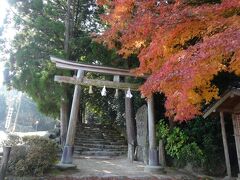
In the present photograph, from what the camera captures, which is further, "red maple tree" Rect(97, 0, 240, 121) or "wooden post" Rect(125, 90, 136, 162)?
"wooden post" Rect(125, 90, 136, 162)

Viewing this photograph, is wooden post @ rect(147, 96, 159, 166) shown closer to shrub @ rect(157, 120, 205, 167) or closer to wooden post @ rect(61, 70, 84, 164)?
shrub @ rect(157, 120, 205, 167)

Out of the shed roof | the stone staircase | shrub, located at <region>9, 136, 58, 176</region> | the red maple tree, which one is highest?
the red maple tree

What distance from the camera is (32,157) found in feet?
27.6

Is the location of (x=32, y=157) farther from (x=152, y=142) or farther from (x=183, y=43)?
(x=183, y=43)

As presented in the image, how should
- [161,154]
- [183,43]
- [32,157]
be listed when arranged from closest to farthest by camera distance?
[183,43], [32,157], [161,154]

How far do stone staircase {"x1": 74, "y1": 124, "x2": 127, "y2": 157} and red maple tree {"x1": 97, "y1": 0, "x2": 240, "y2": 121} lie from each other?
693 cm

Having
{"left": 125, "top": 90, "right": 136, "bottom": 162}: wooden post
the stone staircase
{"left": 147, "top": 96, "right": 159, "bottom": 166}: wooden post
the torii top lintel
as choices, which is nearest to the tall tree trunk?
the stone staircase

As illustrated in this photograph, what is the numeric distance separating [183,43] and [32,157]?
5648 mm

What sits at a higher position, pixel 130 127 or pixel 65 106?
pixel 65 106

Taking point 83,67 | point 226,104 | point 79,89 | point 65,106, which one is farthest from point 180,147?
point 65,106

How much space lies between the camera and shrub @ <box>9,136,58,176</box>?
834cm

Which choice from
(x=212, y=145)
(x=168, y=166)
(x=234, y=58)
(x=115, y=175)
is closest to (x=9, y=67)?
(x=115, y=175)

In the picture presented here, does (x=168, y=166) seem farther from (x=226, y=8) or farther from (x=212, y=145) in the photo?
(x=226, y=8)

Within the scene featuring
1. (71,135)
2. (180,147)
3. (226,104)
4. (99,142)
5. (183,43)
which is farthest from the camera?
(99,142)
